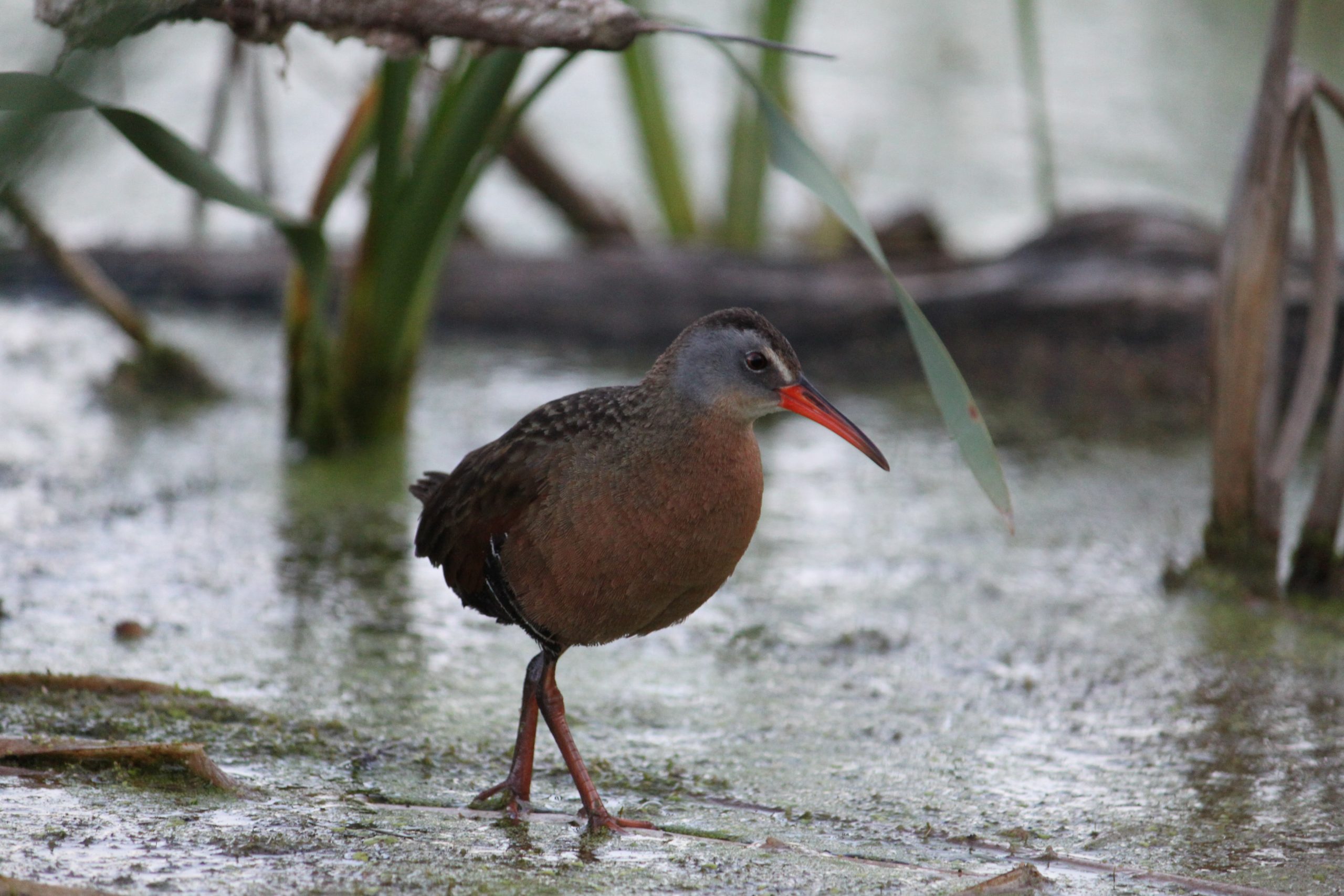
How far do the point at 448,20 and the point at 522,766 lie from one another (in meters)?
1.27

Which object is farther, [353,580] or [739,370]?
[353,580]

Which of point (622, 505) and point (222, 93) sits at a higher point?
point (222, 93)

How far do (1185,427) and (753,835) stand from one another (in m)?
3.51

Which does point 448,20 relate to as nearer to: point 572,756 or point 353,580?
point 572,756

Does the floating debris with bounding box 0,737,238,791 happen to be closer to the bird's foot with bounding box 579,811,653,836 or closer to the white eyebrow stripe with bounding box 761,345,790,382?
the bird's foot with bounding box 579,811,653,836

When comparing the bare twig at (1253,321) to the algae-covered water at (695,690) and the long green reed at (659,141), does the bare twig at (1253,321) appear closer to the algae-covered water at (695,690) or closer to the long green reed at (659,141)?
the algae-covered water at (695,690)

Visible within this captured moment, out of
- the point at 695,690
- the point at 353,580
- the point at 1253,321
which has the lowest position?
the point at 695,690

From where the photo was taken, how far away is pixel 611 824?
2.38 metres

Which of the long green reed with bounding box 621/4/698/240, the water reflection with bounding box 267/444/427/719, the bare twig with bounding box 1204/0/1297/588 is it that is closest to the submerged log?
the long green reed with bounding box 621/4/698/240

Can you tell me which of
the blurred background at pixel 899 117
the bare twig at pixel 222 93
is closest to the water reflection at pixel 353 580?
the bare twig at pixel 222 93

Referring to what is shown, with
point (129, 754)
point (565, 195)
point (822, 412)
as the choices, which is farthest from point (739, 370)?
point (565, 195)

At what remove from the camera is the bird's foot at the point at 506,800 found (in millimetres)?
2463

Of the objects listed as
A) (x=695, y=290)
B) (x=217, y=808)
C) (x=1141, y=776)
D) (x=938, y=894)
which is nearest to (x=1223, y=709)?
(x=1141, y=776)

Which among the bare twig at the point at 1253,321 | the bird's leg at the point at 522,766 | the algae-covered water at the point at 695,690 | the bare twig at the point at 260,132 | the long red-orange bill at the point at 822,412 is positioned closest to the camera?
the algae-covered water at the point at 695,690
